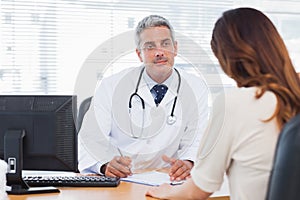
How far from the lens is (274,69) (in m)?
1.44

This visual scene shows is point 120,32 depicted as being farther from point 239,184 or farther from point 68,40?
point 239,184

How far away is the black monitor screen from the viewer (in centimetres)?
181

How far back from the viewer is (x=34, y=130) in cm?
182

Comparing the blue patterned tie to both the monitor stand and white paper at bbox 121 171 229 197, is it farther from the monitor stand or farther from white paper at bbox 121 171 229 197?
the monitor stand

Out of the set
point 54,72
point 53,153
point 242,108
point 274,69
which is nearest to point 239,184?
point 242,108

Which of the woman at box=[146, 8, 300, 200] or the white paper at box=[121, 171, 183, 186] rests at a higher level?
the woman at box=[146, 8, 300, 200]

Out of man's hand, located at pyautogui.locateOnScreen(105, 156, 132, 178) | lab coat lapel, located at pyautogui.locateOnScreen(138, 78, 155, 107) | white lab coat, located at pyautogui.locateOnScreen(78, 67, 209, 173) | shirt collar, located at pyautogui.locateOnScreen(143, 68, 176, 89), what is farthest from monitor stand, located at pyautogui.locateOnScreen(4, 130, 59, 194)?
shirt collar, located at pyautogui.locateOnScreen(143, 68, 176, 89)

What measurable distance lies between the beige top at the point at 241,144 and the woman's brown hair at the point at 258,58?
0.10ft

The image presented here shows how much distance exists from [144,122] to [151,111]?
6cm

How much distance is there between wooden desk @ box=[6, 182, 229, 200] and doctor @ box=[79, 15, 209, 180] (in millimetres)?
383

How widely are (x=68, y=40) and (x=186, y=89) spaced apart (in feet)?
3.58

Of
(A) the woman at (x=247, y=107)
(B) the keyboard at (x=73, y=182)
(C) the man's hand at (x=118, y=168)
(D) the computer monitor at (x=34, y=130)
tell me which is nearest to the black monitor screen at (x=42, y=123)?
(D) the computer monitor at (x=34, y=130)

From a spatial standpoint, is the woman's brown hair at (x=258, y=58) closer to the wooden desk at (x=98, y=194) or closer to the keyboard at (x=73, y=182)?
the wooden desk at (x=98, y=194)

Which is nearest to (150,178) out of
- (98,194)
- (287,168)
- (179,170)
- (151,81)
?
(179,170)
